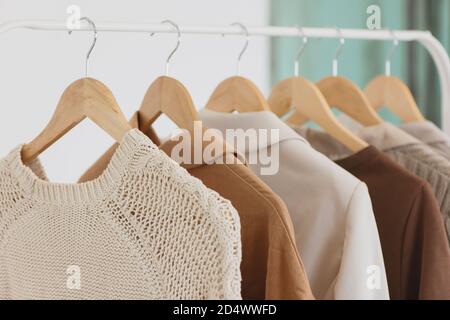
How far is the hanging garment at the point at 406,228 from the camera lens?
40.1 inches

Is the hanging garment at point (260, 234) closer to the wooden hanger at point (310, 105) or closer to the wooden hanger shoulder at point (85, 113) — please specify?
the wooden hanger shoulder at point (85, 113)

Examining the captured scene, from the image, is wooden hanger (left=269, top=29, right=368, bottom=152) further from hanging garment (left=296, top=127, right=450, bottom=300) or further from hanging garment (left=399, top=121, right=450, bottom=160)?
hanging garment (left=399, top=121, right=450, bottom=160)

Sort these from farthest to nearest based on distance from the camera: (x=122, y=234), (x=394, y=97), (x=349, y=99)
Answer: (x=394, y=97) < (x=349, y=99) < (x=122, y=234)

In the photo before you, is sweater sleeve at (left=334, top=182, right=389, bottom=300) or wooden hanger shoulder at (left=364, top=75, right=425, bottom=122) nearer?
sweater sleeve at (left=334, top=182, right=389, bottom=300)

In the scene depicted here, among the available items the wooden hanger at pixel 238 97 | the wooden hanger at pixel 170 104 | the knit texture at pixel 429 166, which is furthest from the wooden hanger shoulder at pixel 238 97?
the knit texture at pixel 429 166

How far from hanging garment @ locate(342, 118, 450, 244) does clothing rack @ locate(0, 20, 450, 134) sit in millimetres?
166

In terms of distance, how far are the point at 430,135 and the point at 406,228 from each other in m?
0.24

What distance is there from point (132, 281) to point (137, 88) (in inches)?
50.8

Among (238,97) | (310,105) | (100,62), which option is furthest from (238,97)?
(100,62)

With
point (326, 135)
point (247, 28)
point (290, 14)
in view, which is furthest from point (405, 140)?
point (290, 14)

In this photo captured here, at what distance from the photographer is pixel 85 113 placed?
3.20 ft

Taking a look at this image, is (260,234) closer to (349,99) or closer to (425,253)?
(425,253)

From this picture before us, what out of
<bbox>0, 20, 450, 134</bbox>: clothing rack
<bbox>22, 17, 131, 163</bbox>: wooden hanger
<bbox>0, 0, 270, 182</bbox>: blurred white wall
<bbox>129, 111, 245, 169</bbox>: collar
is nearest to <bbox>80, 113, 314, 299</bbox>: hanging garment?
<bbox>129, 111, 245, 169</bbox>: collar

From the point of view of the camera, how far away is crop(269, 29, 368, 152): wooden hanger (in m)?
1.18
